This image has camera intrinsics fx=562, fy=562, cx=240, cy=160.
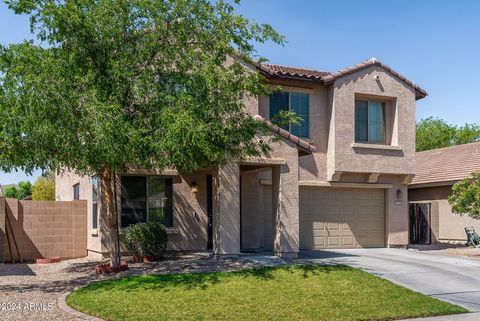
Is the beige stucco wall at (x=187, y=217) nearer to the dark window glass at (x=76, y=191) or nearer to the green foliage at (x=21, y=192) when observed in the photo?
the dark window glass at (x=76, y=191)

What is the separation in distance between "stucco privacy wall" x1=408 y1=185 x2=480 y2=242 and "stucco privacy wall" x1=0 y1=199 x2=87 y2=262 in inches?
621

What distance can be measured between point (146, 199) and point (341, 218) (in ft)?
24.5

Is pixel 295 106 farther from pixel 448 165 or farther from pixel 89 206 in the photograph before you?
pixel 448 165

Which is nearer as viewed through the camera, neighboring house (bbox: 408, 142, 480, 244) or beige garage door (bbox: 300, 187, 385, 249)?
beige garage door (bbox: 300, 187, 385, 249)

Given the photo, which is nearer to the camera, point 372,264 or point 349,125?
point 372,264

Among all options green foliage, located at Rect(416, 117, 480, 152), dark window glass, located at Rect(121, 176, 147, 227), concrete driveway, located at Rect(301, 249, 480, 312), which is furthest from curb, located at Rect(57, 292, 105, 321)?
green foliage, located at Rect(416, 117, 480, 152)

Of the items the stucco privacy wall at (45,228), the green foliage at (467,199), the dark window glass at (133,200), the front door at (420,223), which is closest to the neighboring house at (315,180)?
the dark window glass at (133,200)

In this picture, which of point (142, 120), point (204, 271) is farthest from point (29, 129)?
point (204, 271)

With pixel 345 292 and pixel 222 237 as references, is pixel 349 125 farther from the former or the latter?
pixel 345 292

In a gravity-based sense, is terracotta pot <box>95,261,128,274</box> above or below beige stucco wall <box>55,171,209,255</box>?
below

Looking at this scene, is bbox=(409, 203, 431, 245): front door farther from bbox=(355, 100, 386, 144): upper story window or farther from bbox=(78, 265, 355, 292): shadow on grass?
bbox=(78, 265, 355, 292): shadow on grass

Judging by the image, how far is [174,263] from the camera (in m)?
15.5

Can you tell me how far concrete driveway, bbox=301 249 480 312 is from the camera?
41.5 ft

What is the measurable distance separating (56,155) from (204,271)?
4504mm
